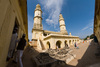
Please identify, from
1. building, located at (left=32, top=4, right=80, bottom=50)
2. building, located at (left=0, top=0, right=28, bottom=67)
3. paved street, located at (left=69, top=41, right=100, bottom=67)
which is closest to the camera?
building, located at (left=0, top=0, right=28, bottom=67)

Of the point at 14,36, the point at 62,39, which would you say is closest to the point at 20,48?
the point at 14,36

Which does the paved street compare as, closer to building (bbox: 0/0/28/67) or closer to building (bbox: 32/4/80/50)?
building (bbox: 0/0/28/67)

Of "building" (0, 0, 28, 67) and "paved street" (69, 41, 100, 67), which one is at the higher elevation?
"building" (0, 0, 28, 67)

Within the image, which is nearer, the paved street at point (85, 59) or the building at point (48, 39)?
the paved street at point (85, 59)

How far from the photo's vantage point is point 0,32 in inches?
57.5

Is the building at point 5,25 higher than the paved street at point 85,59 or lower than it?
higher

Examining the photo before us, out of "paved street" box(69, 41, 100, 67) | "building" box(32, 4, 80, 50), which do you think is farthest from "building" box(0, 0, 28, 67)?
"building" box(32, 4, 80, 50)

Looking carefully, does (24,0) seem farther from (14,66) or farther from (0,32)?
(14,66)

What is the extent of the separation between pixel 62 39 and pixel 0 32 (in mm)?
15490

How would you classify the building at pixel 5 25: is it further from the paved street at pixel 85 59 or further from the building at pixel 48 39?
the building at pixel 48 39

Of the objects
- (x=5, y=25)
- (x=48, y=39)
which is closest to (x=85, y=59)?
(x=5, y=25)

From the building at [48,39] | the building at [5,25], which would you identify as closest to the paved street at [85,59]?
the building at [5,25]

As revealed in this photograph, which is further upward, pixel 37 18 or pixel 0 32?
pixel 37 18

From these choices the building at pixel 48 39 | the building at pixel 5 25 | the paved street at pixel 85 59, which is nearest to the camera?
the building at pixel 5 25
